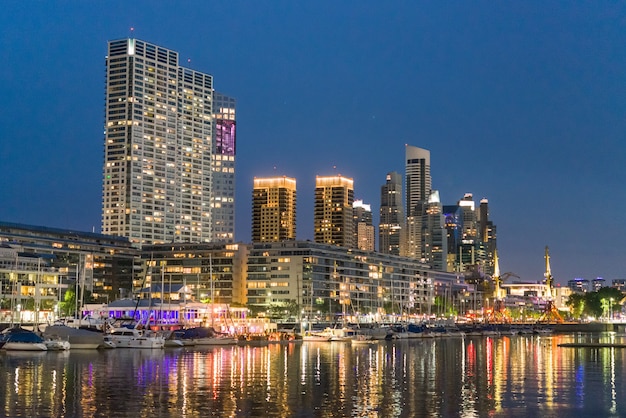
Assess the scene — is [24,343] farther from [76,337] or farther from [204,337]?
[204,337]

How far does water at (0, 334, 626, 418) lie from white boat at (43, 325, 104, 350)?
2411cm

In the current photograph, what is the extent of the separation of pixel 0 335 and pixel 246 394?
76.2 meters

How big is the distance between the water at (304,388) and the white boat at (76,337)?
949 inches

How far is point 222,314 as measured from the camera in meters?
190

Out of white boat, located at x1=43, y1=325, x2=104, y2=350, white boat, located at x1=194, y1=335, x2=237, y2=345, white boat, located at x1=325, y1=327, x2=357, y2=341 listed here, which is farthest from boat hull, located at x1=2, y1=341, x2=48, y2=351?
white boat, located at x1=325, y1=327, x2=357, y2=341

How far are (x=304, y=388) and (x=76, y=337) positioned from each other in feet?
226

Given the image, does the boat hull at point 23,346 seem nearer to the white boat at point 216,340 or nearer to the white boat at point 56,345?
the white boat at point 56,345

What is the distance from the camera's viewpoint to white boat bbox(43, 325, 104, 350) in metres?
121

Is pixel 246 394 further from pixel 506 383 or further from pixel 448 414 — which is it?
pixel 506 383

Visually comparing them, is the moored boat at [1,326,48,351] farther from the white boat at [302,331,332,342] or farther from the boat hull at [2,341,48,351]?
the white boat at [302,331,332,342]

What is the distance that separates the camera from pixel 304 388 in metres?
61.1

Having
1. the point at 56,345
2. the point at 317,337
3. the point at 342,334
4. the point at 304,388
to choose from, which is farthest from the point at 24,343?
the point at 342,334

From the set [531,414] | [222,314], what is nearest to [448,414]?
[531,414]

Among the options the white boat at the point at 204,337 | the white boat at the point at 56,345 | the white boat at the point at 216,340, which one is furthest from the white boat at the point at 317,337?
the white boat at the point at 56,345
